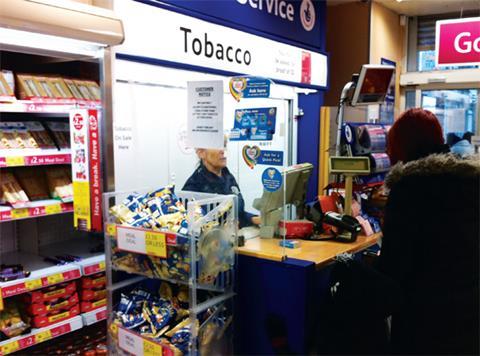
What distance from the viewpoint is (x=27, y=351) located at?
269cm

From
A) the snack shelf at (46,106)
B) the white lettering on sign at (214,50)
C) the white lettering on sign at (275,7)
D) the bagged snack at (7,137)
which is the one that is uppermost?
the white lettering on sign at (275,7)

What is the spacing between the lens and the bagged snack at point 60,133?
266cm

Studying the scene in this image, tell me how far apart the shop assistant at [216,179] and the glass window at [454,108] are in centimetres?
553

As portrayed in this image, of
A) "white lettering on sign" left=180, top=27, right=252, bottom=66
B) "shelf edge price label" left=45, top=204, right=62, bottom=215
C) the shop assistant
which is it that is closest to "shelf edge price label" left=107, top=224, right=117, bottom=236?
"shelf edge price label" left=45, top=204, right=62, bottom=215

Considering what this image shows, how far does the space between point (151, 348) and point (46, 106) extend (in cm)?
128

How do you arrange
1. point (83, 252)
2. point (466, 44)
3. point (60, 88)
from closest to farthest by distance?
1. point (60, 88)
2. point (83, 252)
3. point (466, 44)

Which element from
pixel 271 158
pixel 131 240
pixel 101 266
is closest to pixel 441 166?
→ pixel 271 158

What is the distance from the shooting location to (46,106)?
2.44 m

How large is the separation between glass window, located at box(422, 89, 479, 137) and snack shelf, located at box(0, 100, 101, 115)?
5.97 metres

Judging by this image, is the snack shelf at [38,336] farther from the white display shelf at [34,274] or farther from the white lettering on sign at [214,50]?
the white lettering on sign at [214,50]

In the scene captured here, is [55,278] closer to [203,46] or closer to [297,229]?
[297,229]

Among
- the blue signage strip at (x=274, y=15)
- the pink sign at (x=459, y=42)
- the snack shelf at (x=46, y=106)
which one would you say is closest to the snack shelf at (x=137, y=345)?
the snack shelf at (x=46, y=106)

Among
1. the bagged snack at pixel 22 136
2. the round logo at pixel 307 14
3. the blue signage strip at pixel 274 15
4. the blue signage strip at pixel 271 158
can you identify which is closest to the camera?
the blue signage strip at pixel 271 158

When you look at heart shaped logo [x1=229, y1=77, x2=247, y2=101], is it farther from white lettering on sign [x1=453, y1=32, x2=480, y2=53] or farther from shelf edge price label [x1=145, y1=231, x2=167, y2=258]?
white lettering on sign [x1=453, y1=32, x2=480, y2=53]
